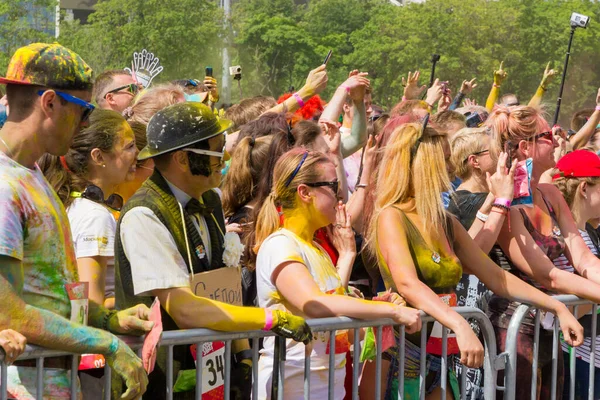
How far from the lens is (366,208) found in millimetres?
5172

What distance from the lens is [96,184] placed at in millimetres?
4160

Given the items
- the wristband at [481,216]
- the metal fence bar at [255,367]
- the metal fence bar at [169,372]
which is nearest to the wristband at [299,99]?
the wristband at [481,216]

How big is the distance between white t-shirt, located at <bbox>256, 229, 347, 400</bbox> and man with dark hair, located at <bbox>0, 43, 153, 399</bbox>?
1.15m

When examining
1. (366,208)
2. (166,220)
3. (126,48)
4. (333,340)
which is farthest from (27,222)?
(126,48)

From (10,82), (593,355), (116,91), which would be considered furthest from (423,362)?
(116,91)

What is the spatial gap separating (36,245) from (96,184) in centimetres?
131

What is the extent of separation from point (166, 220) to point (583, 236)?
342 cm

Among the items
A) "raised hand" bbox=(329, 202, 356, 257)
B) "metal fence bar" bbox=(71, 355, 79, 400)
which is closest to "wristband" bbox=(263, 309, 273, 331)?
"metal fence bar" bbox=(71, 355, 79, 400)

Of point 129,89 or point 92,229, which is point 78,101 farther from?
point 129,89

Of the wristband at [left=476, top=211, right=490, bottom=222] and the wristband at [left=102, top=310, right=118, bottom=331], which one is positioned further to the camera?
the wristband at [left=476, top=211, right=490, bottom=222]

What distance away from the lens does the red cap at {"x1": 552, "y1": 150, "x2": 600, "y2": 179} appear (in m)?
5.92

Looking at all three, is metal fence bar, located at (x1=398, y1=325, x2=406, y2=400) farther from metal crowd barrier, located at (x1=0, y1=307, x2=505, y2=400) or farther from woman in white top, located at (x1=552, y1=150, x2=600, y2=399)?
woman in white top, located at (x1=552, y1=150, x2=600, y2=399)

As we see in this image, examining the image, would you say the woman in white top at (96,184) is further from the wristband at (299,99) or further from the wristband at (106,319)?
the wristband at (299,99)

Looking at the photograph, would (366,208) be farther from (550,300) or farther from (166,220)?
(166,220)
